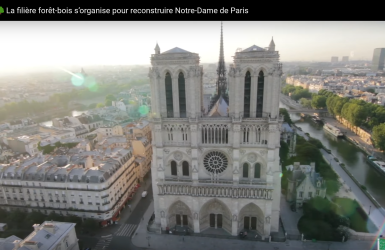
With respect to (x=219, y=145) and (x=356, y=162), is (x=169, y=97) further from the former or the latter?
(x=356, y=162)

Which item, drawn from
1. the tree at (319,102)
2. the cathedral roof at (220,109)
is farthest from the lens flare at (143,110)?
the tree at (319,102)

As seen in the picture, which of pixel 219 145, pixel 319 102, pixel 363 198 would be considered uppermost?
pixel 219 145

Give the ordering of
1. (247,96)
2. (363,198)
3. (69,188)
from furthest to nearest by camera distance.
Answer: (363,198) < (69,188) < (247,96)

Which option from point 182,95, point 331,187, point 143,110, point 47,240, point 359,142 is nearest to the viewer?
point 47,240

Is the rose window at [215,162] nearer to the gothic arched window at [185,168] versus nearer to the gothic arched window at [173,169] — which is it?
the gothic arched window at [185,168]

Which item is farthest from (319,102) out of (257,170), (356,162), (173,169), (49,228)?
(49,228)

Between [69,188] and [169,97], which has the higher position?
[169,97]

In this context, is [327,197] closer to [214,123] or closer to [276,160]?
[276,160]

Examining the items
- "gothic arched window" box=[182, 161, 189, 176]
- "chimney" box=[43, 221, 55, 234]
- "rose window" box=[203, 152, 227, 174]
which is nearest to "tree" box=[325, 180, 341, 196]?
"rose window" box=[203, 152, 227, 174]
